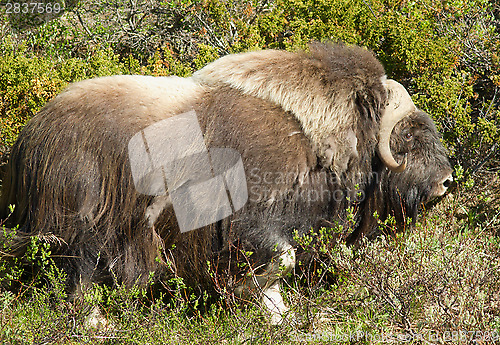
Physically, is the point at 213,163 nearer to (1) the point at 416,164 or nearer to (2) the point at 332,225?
(2) the point at 332,225

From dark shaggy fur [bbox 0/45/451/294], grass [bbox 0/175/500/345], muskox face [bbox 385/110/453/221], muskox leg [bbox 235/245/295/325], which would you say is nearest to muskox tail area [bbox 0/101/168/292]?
dark shaggy fur [bbox 0/45/451/294]

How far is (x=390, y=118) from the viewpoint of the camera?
2.93 meters

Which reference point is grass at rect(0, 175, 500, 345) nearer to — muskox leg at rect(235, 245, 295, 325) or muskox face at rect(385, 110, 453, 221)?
muskox leg at rect(235, 245, 295, 325)

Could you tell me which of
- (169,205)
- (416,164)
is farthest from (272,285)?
(416,164)

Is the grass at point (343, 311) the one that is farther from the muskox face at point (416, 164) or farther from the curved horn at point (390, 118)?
the curved horn at point (390, 118)

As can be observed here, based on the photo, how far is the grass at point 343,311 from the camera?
101 inches

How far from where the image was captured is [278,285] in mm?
3057

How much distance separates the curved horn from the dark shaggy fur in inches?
1.9

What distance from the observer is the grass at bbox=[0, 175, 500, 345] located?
2570 mm

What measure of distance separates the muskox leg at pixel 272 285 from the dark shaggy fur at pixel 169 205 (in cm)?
7

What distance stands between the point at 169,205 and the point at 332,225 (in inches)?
32.7

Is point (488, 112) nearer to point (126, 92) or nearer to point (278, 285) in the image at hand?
point (278, 285)

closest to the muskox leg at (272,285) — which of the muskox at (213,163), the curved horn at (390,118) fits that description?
the muskox at (213,163)

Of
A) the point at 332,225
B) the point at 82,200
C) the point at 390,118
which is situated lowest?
the point at 332,225
